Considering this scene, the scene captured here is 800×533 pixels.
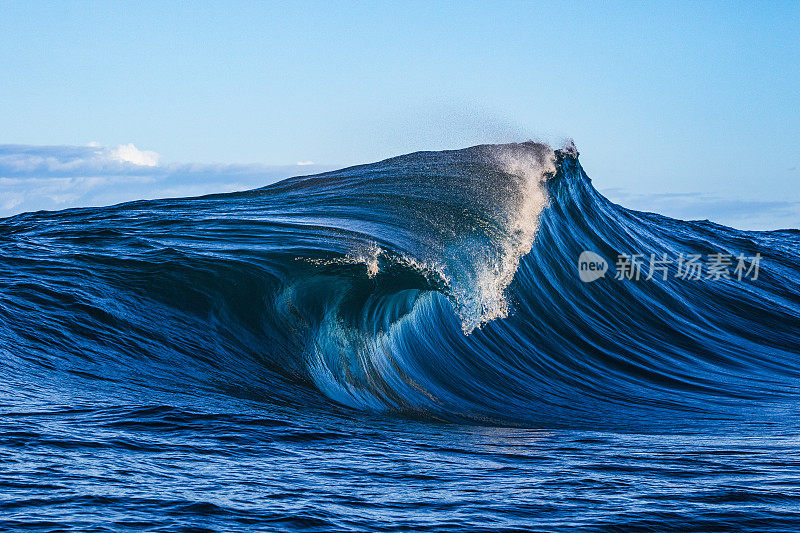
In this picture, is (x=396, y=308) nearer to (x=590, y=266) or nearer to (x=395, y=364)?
(x=395, y=364)

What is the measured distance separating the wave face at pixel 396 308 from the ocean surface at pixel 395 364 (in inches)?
1.5

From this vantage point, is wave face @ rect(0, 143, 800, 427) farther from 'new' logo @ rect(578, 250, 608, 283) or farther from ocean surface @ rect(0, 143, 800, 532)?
'new' logo @ rect(578, 250, 608, 283)

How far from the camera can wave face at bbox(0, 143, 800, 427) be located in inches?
259

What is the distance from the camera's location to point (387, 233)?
9.02m

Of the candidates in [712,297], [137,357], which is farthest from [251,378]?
[712,297]

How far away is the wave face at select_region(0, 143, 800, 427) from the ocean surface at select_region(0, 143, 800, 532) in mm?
38

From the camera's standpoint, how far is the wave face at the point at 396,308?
6.58 metres

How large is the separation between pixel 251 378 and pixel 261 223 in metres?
3.57

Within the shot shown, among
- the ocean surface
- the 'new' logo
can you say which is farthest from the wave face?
the 'new' logo

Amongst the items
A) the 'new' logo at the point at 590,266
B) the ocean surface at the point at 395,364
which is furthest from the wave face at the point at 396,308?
the 'new' logo at the point at 590,266

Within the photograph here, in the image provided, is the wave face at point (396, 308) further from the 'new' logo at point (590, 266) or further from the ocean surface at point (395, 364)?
the 'new' logo at point (590, 266)

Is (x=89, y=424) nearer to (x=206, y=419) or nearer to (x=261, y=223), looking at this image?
(x=206, y=419)

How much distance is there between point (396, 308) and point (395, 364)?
2.79 ft

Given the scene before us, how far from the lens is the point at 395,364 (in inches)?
314
